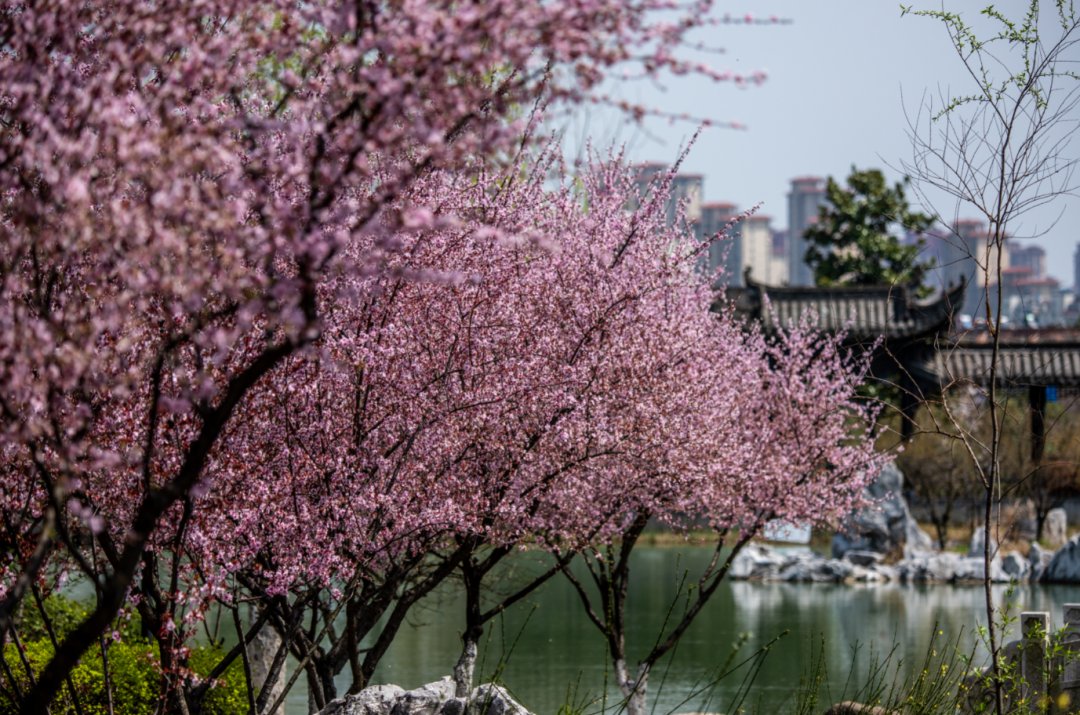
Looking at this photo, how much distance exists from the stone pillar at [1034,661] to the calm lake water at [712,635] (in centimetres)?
334

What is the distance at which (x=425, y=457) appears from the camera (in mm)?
9633

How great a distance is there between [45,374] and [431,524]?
4.96 meters

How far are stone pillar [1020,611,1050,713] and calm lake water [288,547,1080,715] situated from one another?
334cm

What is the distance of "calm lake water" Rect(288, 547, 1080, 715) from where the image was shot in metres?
19.8

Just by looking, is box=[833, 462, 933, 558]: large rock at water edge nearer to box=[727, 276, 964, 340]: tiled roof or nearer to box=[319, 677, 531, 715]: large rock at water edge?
box=[727, 276, 964, 340]: tiled roof

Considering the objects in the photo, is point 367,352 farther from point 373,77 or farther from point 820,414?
point 820,414

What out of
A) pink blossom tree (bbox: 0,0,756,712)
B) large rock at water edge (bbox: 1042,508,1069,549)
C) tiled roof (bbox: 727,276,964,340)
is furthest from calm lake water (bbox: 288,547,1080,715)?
pink blossom tree (bbox: 0,0,756,712)

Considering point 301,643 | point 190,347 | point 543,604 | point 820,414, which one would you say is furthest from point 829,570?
point 190,347

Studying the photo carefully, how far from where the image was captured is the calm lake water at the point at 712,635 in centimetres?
1984

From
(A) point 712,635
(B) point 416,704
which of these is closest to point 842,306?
(A) point 712,635

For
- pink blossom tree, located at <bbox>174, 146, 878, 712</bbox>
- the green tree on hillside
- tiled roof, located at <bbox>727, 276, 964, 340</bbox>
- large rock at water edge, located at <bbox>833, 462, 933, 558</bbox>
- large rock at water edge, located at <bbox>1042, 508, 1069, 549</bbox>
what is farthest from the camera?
the green tree on hillside

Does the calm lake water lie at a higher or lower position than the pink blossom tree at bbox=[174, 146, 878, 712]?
lower

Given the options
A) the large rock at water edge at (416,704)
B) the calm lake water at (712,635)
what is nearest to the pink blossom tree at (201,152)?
the large rock at water edge at (416,704)

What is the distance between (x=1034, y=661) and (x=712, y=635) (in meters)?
16.7
